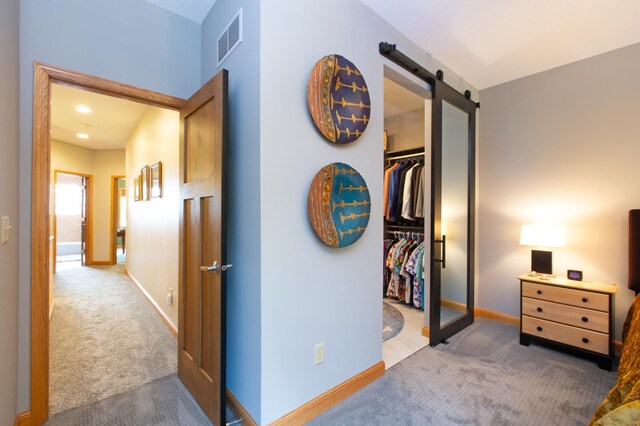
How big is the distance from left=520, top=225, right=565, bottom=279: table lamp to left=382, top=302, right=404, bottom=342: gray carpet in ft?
4.50

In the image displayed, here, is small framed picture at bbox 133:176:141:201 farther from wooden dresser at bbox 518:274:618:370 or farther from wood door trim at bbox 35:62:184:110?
wooden dresser at bbox 518:274:618:370

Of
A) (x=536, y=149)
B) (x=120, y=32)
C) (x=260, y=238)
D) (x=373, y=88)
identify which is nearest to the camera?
(x=260, y=238)

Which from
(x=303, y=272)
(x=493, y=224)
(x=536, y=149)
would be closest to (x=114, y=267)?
(x=303, y=272)

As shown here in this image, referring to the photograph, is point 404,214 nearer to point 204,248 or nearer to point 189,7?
point 204,248

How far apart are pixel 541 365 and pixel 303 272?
215 centimetres

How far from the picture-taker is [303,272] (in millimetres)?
1643

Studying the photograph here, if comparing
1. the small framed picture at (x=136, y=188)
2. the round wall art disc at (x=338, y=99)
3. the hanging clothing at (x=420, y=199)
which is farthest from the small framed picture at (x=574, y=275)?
the small framed picture at (x=136, y=188)

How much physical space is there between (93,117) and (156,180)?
2084 millimetres

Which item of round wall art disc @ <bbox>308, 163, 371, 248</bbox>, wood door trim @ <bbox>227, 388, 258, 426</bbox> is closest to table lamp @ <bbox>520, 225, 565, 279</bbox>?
round wall art disc @ <bbox>308, 163, 371, 248</bbox>

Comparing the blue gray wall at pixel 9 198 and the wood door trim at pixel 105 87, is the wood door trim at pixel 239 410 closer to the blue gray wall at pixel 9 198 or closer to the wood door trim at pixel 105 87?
the blue gray wall at pixel 9 198

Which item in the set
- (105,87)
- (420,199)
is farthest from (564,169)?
(105,87)

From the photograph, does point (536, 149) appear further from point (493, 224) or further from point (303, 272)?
point (303, 272)

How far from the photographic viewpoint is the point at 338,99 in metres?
1.74

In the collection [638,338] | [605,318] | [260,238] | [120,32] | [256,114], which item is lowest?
[605,318]
